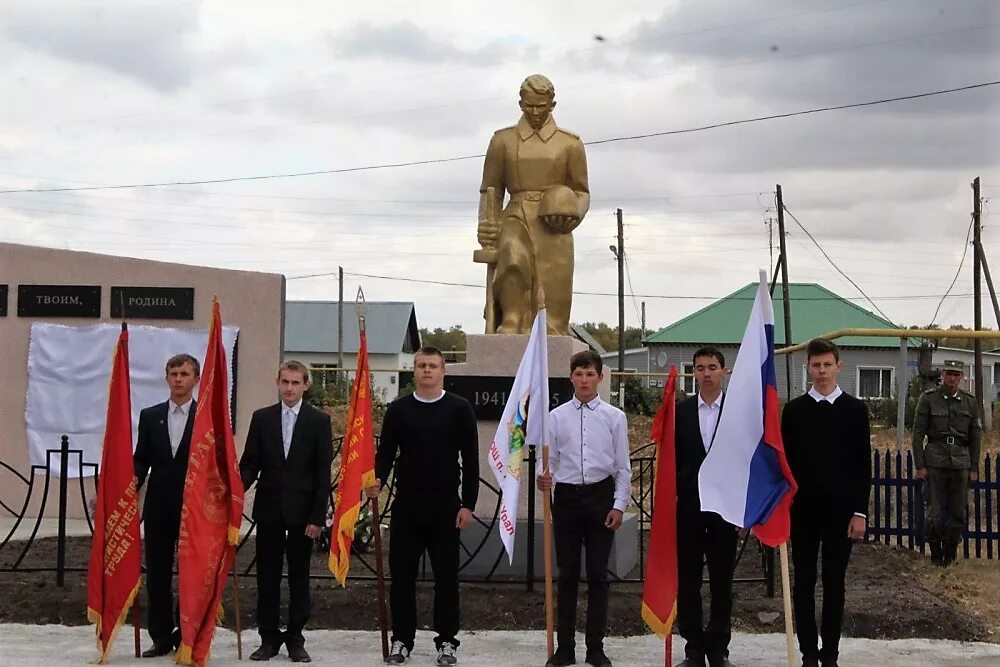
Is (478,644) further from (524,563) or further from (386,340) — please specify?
(386,340)

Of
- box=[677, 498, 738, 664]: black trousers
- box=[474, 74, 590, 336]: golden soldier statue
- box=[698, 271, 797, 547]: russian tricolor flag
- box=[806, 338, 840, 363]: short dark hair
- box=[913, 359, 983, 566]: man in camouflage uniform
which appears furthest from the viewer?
box=[913, 359, 983, 566]: man in camouflage uniform

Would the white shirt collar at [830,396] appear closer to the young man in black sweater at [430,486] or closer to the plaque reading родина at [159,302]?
the young man in black sweater at [430,486]

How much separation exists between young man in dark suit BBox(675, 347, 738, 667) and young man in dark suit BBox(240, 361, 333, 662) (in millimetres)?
1810

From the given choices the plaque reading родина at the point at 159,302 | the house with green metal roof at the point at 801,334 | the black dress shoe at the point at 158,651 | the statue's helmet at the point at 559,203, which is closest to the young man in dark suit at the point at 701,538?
the black dress shoe at the point at 158,651

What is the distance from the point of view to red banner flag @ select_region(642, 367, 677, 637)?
5.72 metres

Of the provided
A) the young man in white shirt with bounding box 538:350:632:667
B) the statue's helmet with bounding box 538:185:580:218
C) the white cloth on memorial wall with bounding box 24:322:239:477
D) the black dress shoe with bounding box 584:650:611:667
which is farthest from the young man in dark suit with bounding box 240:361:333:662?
the white cloth on memorial wall with bounding box 24:322:239:477

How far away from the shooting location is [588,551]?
5.80 meters

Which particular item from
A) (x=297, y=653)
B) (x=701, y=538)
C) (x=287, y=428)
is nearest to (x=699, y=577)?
(x=701, y=538)

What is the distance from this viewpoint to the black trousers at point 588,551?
18.9 feet

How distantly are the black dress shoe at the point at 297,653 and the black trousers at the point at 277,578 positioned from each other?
2 cm

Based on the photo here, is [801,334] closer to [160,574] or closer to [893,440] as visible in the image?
[893,440]

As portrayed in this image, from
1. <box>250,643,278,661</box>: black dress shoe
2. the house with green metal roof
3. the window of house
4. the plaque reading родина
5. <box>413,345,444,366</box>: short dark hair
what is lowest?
<box>250,643,278,661</box>: black dress shoe

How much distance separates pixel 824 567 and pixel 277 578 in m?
2.72

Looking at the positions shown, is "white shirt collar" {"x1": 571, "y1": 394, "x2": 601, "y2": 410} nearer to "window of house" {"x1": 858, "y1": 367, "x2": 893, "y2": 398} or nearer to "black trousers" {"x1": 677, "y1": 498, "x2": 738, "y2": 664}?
"black trousers" {"x1": 677, "y1": 498, "x2": 738, "y2": 664}
